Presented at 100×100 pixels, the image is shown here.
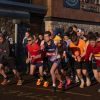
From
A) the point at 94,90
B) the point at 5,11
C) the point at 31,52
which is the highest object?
the point at 5,11

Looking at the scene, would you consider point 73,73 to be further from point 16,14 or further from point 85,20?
point 85,20

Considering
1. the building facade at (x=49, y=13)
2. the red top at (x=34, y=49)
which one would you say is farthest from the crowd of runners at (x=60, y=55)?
the building facade at (x=49, y=13)

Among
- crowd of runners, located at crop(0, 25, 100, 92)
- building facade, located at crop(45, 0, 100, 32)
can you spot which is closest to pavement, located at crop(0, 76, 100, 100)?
crowd of runners, located at crop(0, 25, 100, 92)

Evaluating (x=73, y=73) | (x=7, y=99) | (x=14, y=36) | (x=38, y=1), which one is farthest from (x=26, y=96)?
(x=38, y=1)

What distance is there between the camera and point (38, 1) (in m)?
27.5

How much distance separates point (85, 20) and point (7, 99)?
69.5 ft

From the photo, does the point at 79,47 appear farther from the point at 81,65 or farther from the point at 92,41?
the point at 92,41

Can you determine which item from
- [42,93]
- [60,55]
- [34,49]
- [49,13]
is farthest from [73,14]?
[42,93]

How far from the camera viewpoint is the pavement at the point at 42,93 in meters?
11.5

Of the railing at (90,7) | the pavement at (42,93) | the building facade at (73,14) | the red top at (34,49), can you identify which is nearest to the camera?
the pavement at (42,93)

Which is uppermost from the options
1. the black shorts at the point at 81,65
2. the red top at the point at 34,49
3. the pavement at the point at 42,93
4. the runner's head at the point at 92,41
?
the runner's head at the point at 92,41

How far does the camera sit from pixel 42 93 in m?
12.3

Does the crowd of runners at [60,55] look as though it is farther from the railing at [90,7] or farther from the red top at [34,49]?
the railing at [90,7]

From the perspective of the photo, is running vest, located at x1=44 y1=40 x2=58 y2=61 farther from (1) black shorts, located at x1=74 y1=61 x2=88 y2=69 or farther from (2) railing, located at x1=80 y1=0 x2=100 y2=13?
(2) railing, located at x1=80 y1=0 x2=100 y2=13
